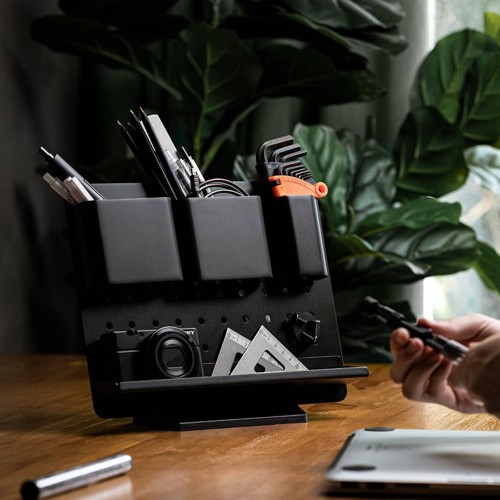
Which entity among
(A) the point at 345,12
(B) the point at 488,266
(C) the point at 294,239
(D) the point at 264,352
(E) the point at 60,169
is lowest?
(B) the point at 488,266

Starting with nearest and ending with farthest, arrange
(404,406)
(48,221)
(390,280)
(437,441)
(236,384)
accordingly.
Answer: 1. (437,441)
2. (236,384)
3. (404,406)
4. (390,280)
5. (48,221)

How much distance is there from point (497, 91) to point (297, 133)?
1.42 feet

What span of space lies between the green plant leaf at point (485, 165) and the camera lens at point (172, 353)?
3.91 feet

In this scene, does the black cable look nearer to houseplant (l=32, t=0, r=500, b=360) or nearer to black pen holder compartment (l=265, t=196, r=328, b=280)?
black pen holder compartment (l=265, t=196, r=328, b=280)

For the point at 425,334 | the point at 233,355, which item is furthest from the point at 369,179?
the point at 425,334

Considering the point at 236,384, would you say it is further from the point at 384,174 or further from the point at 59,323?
the point at 59,323

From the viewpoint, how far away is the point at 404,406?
1.03 metres

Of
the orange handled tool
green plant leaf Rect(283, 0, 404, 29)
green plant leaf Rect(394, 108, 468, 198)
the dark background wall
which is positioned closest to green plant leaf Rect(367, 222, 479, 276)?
green plant leaf Rect(394, 108, 468, 198)

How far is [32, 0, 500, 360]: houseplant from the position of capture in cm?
181

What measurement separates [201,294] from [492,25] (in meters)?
1.32

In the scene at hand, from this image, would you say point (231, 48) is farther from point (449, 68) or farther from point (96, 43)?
point (449, 68)

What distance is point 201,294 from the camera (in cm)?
94

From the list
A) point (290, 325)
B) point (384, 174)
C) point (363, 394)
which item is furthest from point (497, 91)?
point (290, 325)

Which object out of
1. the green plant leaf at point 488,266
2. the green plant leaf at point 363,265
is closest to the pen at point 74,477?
the green plant leaf at point 363,265
